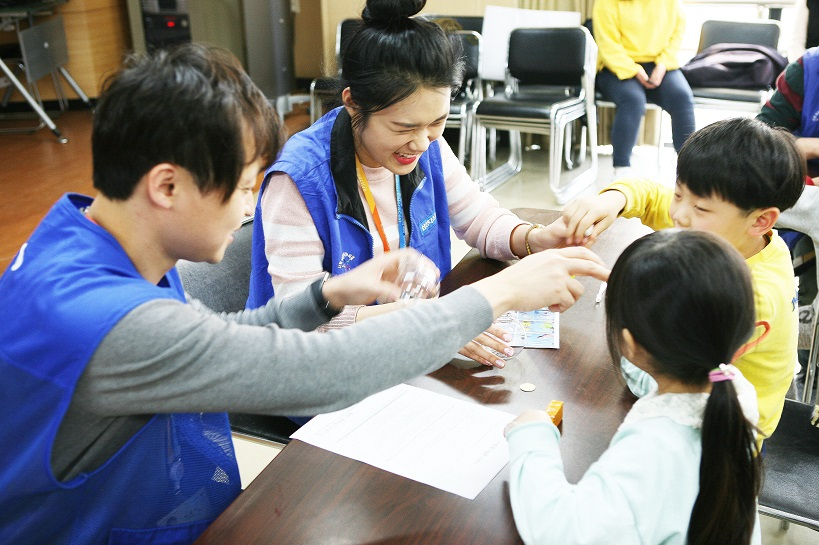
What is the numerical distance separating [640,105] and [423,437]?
4.02 metres

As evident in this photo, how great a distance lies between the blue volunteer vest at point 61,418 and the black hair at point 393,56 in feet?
2.15

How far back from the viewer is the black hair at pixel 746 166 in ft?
4.29

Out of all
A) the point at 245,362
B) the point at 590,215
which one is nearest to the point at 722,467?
the point at 245,362

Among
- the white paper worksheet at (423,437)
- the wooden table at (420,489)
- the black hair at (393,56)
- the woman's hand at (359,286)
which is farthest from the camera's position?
the black hair at (393,56)

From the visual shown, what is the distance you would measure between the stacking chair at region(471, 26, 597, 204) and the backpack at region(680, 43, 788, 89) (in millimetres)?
654

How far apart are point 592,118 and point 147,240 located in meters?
4.30

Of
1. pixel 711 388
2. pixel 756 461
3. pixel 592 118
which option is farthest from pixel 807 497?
pixel 592 118

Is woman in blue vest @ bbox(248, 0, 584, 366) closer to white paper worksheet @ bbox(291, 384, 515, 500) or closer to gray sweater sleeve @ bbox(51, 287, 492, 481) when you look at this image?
white paper worksheet @ bbox(291, 384, 515, 500)

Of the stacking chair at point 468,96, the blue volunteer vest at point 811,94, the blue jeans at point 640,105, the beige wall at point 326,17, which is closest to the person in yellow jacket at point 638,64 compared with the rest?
the blue jeans at point 640,105

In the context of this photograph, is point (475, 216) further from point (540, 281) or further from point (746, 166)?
point (540, 281)

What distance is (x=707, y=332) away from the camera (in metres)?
0.84

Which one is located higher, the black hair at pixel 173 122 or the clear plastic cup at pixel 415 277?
the black hair at pixel 173 122

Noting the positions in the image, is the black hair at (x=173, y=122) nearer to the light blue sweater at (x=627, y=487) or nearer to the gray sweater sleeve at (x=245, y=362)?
the gray sweater sleeve at (x=245, y=362)

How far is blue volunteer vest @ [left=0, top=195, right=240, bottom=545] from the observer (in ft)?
2.47
